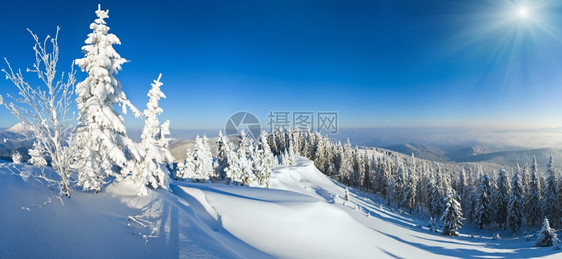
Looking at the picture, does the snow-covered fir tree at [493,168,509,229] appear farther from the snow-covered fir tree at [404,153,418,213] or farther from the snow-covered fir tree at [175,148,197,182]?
the snow-covered fir tree at [175,148,197,182]

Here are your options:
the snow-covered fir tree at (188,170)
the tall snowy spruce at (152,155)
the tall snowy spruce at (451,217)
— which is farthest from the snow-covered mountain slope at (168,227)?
the tall snowy spruce at (451,217)

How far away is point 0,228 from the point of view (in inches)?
248

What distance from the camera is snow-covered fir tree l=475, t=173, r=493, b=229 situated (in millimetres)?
49781

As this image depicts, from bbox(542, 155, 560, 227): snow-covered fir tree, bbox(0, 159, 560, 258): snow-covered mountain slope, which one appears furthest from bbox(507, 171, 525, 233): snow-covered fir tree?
bbox(0, 159, 560, 258): snow-covered mountain slope

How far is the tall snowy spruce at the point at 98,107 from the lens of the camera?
436 inches

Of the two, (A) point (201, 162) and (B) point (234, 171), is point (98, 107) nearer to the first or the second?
(B) point (234, 171)

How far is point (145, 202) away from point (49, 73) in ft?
21.9

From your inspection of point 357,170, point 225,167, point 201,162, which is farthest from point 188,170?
point 357,170

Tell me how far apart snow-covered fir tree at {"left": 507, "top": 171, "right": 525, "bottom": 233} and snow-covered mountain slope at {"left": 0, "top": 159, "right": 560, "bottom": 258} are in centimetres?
4023

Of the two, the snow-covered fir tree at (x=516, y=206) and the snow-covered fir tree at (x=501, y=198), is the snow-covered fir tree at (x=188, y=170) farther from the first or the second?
the snow-covered fir tree at (x=501, y=198)

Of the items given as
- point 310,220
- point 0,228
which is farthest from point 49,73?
point 310,220

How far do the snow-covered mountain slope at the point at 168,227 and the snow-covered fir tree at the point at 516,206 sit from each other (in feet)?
132

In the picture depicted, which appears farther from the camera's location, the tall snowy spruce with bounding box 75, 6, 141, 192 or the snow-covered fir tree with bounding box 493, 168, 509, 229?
the snow-covered fir tree with bounding box 493, 168, 509, 229

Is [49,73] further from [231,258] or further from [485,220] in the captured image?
[485,220]
